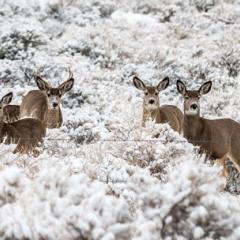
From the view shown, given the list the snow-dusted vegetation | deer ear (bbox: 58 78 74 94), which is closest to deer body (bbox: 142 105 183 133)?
the snow-dusted vegetation

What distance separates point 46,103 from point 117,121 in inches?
76.9

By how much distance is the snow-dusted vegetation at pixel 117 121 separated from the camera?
Result: 4355 millimetres

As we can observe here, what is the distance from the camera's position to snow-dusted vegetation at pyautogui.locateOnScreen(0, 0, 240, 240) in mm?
4355

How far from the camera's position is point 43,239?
4254mm

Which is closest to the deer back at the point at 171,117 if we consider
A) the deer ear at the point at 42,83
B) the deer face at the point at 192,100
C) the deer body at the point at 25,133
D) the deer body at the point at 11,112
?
the deer face at the point at 192,100

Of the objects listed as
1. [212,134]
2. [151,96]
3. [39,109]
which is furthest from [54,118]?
[212,134]

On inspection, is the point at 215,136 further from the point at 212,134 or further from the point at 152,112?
the point at 152,112

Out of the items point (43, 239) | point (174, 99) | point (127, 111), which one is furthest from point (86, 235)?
point (174, 99)

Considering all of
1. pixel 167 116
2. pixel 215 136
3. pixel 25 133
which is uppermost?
pixel 167 116

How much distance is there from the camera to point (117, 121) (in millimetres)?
11727

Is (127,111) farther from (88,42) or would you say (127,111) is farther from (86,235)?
(86,235)

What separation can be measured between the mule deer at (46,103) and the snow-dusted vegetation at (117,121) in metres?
0.39

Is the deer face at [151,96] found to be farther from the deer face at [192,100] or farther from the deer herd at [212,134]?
the deer herd at [212,134]

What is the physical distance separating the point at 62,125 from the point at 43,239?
332 inches
